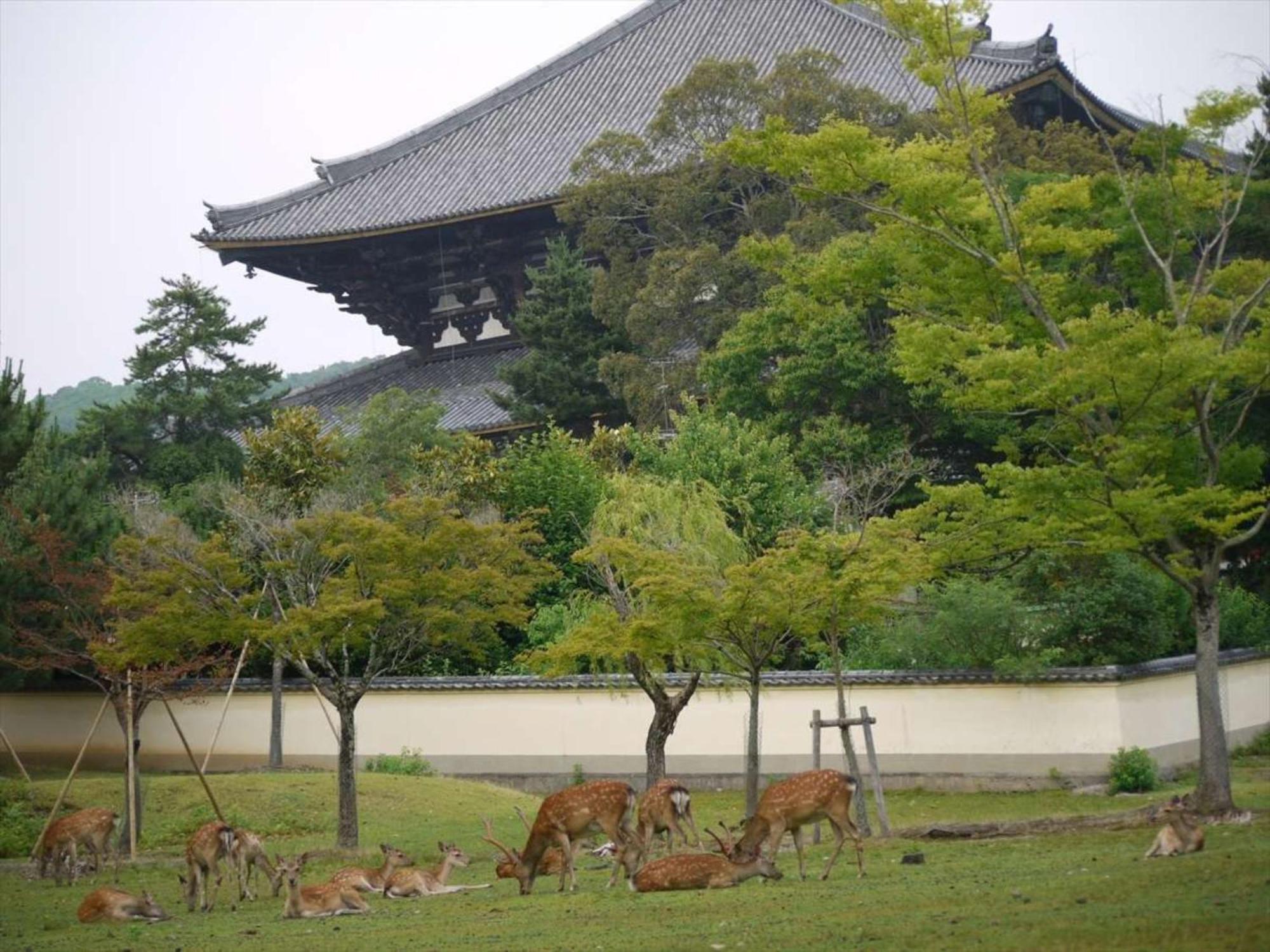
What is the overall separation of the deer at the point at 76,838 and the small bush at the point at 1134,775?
12.4 meters

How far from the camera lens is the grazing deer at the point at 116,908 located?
13578 millimetres

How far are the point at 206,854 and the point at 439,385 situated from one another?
2805 centimetres

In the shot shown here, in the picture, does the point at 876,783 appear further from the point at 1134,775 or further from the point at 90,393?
the point at 90,393

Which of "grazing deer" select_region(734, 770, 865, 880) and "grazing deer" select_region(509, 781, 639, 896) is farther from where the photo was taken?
"grazing deer" select_region(509, 781, 639, 896)

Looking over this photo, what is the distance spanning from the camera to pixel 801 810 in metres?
14.0

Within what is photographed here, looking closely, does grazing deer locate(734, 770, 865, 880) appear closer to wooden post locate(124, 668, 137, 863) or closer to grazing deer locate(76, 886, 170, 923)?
grazing deer locate(76, 886, 170, 923)

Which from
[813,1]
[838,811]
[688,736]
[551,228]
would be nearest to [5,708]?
[688,736]

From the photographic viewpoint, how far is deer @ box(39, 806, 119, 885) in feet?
55.8

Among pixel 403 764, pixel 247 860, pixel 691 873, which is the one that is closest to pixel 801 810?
pixel 691 873

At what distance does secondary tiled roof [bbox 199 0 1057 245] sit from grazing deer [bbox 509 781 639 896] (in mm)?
26637

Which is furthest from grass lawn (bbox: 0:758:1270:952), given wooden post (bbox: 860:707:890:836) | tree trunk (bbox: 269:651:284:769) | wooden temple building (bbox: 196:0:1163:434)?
wooden temple building (bbox: 196:0:1163:434)

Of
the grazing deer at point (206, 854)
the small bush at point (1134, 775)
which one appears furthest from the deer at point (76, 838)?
the small bush at point (1134, 775)

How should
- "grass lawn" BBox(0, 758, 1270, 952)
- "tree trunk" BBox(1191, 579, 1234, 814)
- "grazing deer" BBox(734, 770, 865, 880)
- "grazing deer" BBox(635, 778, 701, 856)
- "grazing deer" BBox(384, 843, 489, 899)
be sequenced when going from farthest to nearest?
"tree trunk" BBox(1191, 579, 1234, 814) → "grazing deer" BBox(635, 778, 701, 856) → "grazing deer" BBox(384, 843, 489, 899) → "grazing deer" BBox(734, 770, 865, 880) → "grass lawn" BBox(0, 758, 1270, 952)

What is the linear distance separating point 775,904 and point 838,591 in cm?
549
